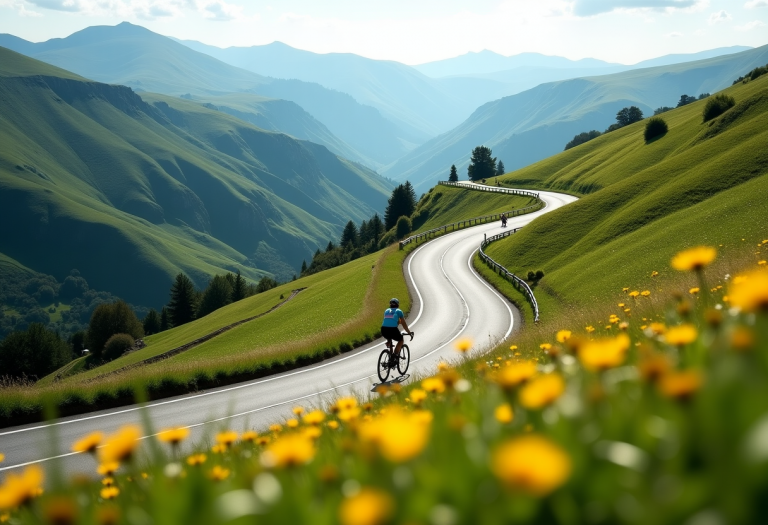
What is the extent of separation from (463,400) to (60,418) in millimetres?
20905

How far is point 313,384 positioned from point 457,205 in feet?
302

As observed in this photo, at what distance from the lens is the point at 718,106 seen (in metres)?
72.9

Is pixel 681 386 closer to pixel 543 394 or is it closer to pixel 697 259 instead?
pixel 543 394

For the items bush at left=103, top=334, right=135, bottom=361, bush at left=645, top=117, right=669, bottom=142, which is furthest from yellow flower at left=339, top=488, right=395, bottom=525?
bush at left=103, top=334, right=135, bottom=361

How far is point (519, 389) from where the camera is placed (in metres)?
1.96

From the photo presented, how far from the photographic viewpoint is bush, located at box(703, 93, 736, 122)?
237 ft

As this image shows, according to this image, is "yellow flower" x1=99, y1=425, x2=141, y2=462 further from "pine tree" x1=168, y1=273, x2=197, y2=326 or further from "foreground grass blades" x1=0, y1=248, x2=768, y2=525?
"pine tree" x1=168, y1=273, x2=197, y2=326

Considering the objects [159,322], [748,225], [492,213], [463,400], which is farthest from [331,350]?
[159,322]

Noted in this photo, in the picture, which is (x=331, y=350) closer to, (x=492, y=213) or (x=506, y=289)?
(x=506, y=289)

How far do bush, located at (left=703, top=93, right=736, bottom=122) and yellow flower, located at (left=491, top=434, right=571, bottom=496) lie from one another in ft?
279

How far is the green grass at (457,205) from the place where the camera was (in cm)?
9880

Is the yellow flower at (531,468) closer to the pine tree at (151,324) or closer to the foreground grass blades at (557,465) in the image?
the foreground grass blades at (557,465)

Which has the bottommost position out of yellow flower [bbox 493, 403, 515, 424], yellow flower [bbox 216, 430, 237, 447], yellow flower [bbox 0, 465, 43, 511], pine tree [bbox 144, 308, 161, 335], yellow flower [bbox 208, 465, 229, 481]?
pine tree [bbox 144, 308, 161, 335]

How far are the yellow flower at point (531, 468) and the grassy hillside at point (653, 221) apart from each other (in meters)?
27.0
